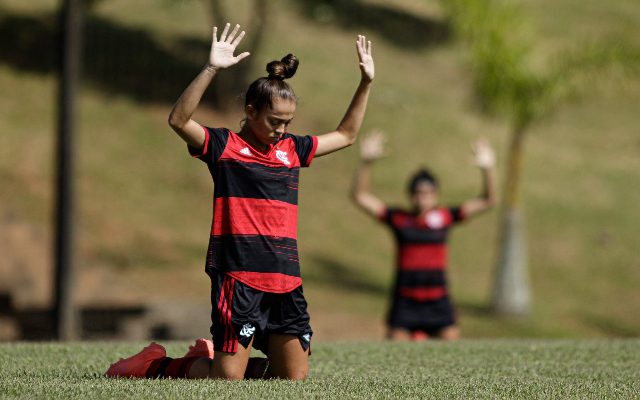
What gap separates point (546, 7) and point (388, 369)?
36420 millimetres

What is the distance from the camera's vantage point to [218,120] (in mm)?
23281

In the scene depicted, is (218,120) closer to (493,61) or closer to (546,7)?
(493,61)

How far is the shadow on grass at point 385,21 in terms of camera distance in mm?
32094

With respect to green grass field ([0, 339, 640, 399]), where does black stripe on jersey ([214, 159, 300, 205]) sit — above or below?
above

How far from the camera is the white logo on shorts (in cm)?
386

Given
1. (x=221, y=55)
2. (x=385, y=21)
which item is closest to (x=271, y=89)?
(x=221, y=55)

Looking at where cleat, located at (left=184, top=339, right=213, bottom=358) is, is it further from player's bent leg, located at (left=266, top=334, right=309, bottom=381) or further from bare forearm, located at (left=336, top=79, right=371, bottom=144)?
bare forearm, located at (left=336, top=79, right=371, bottom=144)

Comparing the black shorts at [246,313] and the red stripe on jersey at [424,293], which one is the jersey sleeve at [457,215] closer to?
the red stripe on jersey at [424,293]

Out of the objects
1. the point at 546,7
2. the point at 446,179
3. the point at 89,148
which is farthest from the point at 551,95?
the point at 546,7

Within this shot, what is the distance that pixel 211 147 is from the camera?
3.85 meters

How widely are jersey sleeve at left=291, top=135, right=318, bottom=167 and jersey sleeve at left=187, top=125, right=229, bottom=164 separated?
470 millimetres

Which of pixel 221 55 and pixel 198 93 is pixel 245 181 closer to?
pixel 198 93

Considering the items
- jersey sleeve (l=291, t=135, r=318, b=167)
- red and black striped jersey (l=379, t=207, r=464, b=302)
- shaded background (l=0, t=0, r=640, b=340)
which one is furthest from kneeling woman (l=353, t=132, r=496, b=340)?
shaded background (l=0, t=0, r=640, b=340)

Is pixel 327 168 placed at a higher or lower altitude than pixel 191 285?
higher
